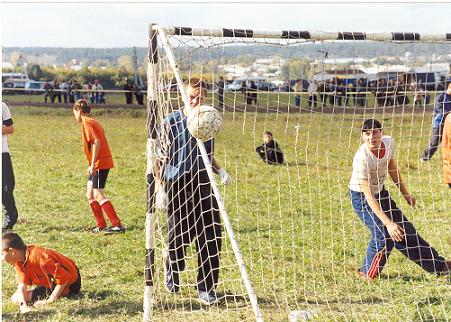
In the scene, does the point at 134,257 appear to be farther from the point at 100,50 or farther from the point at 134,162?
the point at 100,50

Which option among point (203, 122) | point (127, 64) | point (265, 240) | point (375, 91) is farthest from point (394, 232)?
point (127, 64)

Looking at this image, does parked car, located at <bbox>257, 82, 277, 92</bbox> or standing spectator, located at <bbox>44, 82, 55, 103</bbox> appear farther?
standing spectator, located at <bbox>44, 82, 55, 103</bbox>

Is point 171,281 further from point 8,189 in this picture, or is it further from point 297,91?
point 297,91

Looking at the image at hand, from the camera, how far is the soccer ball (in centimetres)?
521

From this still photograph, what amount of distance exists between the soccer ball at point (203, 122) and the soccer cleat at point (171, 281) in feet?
4.24

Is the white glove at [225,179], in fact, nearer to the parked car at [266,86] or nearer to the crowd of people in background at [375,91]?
the crowd of people in background at [375,91]

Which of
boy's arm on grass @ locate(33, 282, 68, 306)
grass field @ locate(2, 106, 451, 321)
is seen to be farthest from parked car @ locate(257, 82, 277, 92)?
boy's arm on grass @ locate(33, 282, 68, 306)

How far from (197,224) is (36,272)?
1.30 m

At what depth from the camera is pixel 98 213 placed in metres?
8.40

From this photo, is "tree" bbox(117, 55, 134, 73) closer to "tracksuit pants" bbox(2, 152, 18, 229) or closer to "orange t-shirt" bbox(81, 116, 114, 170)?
"tracksuit pants" bbox(2, 152, 18, 229)

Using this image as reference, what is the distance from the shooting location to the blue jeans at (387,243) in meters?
6.32

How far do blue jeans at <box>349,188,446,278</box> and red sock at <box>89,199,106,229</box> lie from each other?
3200 millimetres

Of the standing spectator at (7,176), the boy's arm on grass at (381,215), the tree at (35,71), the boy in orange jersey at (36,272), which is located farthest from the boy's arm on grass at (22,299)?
the tree at (35,71)

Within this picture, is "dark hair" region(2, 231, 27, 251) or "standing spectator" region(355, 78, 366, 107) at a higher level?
"standing spectator" region(355, 78, 366, 107)
